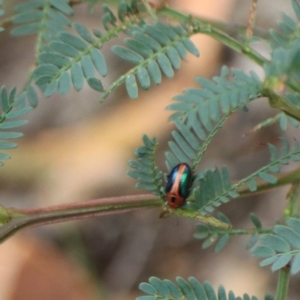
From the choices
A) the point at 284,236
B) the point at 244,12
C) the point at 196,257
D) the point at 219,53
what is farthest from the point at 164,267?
the point at 284,236

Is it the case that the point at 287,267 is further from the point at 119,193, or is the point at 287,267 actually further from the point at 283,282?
the point at 119,193

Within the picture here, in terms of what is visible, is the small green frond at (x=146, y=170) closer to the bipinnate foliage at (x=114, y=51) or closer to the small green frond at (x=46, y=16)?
the bipinnate foliage at (x=114, y=51)

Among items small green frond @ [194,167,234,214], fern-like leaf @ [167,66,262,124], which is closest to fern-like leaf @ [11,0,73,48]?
fern-like leaf @ [167,66,262,124]

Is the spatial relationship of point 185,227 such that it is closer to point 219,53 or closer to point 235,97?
point 219,53

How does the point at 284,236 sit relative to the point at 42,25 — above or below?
below

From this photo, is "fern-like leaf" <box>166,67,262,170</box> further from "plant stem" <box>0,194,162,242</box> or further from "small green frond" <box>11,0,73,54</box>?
"small green frond" <box>11,0,73,54</box>

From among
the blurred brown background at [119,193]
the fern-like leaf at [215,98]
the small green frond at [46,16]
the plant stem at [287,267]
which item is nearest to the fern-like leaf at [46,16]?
the small green frond at [46,16]
